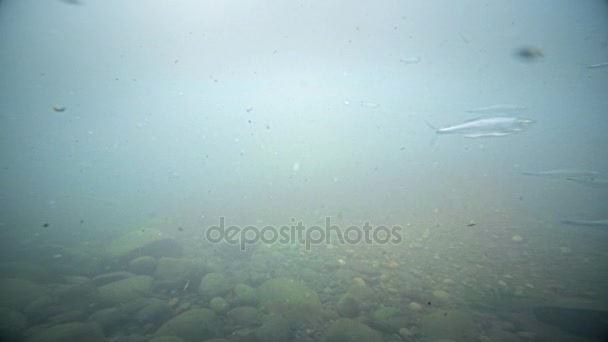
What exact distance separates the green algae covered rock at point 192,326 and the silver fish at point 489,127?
3.36 m

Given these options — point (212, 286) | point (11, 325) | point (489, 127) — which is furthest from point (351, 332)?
point (11, 325)

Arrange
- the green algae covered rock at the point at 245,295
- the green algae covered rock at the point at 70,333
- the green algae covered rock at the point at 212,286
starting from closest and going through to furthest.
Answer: the green algae covered rock at the point at 70,333, the green algae covered rock at the point at 245,295, the green algae covered rock at the point at 212,286

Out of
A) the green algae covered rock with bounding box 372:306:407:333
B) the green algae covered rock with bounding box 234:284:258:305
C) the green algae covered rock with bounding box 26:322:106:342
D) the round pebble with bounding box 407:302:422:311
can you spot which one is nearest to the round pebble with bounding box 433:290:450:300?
the round pebble with bounding box 407:302:422:311

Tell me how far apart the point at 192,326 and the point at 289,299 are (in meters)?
1.01

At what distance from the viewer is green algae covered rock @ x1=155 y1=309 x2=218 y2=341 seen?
95.6 inches

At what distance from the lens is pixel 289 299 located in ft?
9.37

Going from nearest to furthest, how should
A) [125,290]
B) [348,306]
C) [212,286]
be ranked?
[348,306] < [125,290] < [212,286]

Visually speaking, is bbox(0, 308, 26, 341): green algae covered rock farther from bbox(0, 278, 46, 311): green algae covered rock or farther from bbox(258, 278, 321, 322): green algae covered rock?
bbox(258, 278, 321, 322): green algae covered rock

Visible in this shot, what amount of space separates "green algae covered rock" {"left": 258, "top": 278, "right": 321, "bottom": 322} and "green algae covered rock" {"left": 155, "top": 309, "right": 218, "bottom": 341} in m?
0.55

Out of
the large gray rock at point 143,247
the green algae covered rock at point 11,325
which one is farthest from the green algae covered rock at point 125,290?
the large gray rock at point 143,247

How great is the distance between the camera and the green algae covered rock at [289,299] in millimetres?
2717

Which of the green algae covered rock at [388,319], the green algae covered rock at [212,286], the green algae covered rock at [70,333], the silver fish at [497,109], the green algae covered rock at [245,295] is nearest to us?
the green algae covered rock at [70,333]

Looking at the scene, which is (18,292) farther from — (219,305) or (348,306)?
(348,306)

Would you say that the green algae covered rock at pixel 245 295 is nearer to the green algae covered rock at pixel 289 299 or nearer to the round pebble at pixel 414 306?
the green algae covered rock at pixel 289 299
